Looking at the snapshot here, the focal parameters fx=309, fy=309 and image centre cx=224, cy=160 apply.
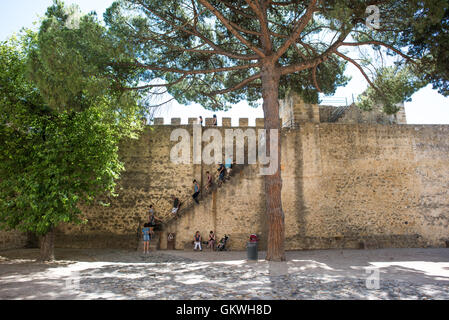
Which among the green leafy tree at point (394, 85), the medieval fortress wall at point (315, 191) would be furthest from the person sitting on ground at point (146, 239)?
the green leafy tree at point (394, 85)

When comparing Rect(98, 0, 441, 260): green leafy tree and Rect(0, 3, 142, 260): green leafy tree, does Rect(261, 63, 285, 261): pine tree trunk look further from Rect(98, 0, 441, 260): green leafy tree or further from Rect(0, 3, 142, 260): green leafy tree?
A: Rect(0, 3, 142, 260): green leafy tree

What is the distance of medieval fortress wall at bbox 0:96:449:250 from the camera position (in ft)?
41.3

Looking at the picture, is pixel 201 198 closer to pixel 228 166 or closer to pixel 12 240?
pixel 228 166

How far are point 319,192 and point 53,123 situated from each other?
1006 centimetres

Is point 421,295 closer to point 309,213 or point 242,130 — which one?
point 309,213

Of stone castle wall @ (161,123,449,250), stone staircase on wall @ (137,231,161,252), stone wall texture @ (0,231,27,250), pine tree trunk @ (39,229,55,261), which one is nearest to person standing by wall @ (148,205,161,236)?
stone staircase on wall @ (137,231,161,252)

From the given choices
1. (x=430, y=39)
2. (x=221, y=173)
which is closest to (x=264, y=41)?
(x=430, y=39)

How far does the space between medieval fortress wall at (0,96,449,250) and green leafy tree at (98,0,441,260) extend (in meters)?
2.54

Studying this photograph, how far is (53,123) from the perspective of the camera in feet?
29.1

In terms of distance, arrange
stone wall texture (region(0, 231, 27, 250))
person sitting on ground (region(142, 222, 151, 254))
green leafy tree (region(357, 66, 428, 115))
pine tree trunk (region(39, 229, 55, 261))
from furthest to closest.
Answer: stone wall texture (region(0, 231, 27, 250)), person sitting on ground (region(142, 222, 151, 254)), green leafy tree (region(357, 66, 428, 115)), pine tree trunk (region(39, 229, 55, 261))

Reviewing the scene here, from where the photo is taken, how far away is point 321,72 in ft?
37.3

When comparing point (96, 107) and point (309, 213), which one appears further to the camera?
point (309, 213)
